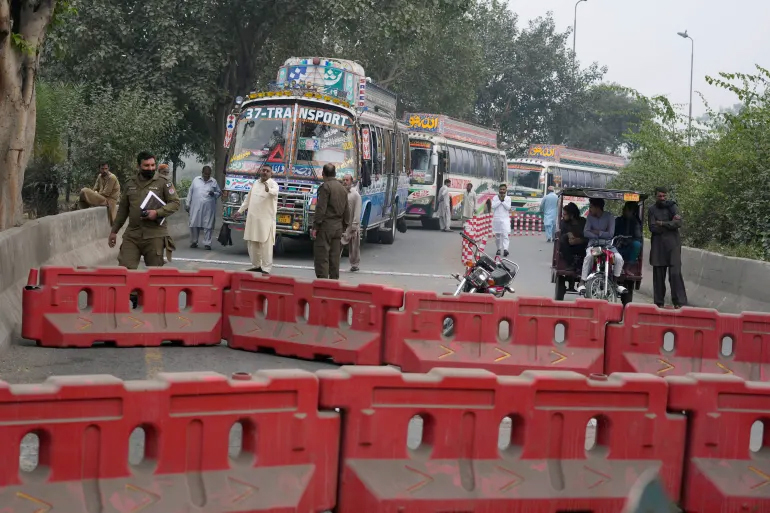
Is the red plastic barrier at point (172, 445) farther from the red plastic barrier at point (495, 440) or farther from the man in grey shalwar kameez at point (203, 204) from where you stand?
the man in grey shalwar kameez at point (203, 204)

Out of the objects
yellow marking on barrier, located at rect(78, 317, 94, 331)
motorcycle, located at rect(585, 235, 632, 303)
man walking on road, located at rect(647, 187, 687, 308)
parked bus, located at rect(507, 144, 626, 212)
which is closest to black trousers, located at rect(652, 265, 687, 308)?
man walking on road, located at rect(647, 187, 687, 308)

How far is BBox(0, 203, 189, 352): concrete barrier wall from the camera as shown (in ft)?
34.7

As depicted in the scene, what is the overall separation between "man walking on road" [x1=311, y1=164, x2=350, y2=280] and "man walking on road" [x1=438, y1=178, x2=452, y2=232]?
2218 cm

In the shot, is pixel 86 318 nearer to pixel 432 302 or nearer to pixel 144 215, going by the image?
pixel 144 215

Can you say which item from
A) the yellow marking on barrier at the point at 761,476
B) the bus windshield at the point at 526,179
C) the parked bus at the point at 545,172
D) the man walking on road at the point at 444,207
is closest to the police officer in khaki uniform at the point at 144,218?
the yellow marking on barrier at the point at 761,476

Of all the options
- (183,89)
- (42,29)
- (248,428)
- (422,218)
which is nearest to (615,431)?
(248,428)

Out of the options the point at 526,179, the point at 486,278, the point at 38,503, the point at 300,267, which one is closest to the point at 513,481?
the point at 38,503

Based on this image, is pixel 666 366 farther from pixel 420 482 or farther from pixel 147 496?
pixel 147 496

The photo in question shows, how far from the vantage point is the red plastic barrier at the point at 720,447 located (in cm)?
588

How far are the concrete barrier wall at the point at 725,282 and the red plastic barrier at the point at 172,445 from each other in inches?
437

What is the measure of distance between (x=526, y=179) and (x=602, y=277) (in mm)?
33173

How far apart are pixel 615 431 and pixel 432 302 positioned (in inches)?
170

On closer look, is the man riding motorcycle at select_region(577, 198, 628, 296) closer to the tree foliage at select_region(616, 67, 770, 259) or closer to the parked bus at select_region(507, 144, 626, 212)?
the tree foliage at select_region(616, 67, 770, 259)

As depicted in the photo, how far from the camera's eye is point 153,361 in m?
9.95
